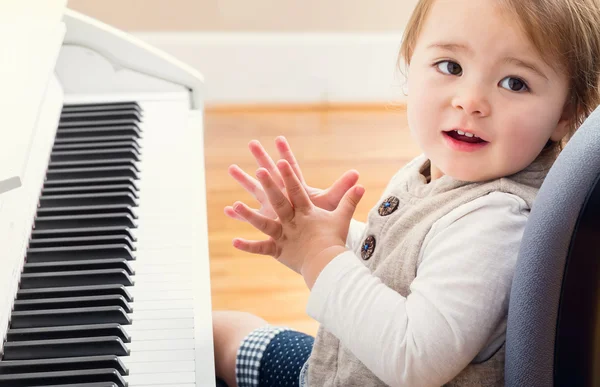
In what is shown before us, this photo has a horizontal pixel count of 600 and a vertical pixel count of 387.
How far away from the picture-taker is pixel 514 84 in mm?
1013

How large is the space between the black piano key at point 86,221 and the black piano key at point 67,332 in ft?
0.82

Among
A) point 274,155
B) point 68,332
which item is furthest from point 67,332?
point 274,155

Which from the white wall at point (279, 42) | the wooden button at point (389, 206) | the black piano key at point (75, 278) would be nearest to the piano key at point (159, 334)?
the black piano key at point (75, 278)

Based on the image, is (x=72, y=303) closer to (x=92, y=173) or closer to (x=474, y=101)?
(x=92, y=173)

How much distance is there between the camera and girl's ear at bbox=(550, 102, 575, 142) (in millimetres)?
1058

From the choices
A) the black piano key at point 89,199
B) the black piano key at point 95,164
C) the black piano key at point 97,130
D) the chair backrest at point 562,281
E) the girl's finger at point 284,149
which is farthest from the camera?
the black piano key at point 97,130

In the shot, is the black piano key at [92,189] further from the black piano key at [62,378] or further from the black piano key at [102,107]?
the black piano key at [62,378]

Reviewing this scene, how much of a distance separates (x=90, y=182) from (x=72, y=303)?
13.3 inches

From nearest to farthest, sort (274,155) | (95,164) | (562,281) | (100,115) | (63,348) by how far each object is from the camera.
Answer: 1. (562,281)
2. (63,348)
3. (95,164)
4. (100,115)
5. (274,155)

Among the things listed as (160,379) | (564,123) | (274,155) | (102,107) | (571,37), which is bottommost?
(274,155)

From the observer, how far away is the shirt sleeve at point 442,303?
0.94 meters

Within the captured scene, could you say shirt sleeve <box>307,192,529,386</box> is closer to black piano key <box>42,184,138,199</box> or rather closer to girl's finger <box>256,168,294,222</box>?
girl's finger <box>256,168,294,222</box>

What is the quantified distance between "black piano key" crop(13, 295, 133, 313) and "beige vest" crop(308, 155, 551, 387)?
0.27m

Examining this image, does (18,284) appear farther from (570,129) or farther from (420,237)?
(570,129)
